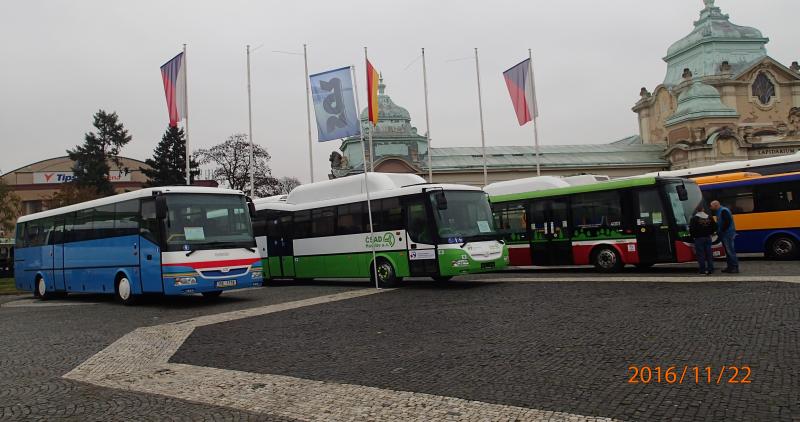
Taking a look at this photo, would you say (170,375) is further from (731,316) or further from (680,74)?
(680,74)

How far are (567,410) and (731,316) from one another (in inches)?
201

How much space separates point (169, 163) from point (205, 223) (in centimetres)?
5662

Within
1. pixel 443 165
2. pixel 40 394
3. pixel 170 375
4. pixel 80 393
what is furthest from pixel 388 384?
pixel 443 165

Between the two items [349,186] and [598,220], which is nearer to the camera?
[598,220]

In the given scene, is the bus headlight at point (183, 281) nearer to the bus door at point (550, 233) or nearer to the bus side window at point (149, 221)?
the bus side window at point (149, 221)

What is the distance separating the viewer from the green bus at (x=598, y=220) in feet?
58.4

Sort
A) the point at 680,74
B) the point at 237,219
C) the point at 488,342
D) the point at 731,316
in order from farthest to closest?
the point at 680,74 → the point at 237,219 → the point at 731,316 → the point at 488,342

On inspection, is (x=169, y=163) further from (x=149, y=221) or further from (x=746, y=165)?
(x=746, y=165)

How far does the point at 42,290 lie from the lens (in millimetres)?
20656

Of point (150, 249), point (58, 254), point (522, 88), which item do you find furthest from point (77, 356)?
point (522, 88)

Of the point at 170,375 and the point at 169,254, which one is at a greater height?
the point at 169,254

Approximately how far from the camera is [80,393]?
6.61 metres

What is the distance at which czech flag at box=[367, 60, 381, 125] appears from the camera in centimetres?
2158
